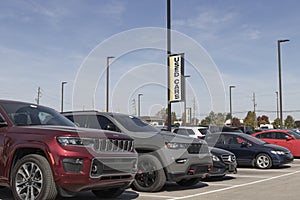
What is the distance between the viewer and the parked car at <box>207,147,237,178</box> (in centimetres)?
1040

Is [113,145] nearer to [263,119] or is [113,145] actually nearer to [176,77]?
[176,77]

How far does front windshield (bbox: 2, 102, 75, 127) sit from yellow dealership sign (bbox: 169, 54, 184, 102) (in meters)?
6.72

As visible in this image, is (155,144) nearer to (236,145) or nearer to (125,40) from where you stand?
(125,40)

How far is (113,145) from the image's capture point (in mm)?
6871

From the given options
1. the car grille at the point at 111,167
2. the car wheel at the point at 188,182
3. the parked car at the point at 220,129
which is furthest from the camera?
the parked car at the point at 220,129

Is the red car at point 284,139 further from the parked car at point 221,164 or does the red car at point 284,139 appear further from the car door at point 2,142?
the car door at point 2,142

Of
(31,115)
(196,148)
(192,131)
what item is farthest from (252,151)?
(31,115)

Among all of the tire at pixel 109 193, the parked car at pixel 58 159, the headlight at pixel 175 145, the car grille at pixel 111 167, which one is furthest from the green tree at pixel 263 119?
the parked car at pixel 58 159

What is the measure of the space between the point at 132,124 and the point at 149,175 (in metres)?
1.28

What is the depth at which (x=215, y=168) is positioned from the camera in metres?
10.4

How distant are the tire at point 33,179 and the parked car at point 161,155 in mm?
2412

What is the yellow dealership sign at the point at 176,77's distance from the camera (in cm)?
1429

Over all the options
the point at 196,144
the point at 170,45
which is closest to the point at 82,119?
the point at 196,144

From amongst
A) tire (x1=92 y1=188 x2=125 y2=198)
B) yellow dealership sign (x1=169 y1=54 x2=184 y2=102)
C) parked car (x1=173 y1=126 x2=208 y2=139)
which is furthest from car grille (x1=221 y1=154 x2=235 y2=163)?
parked car (x1=173 y1=126 x2=208 y2=139)
